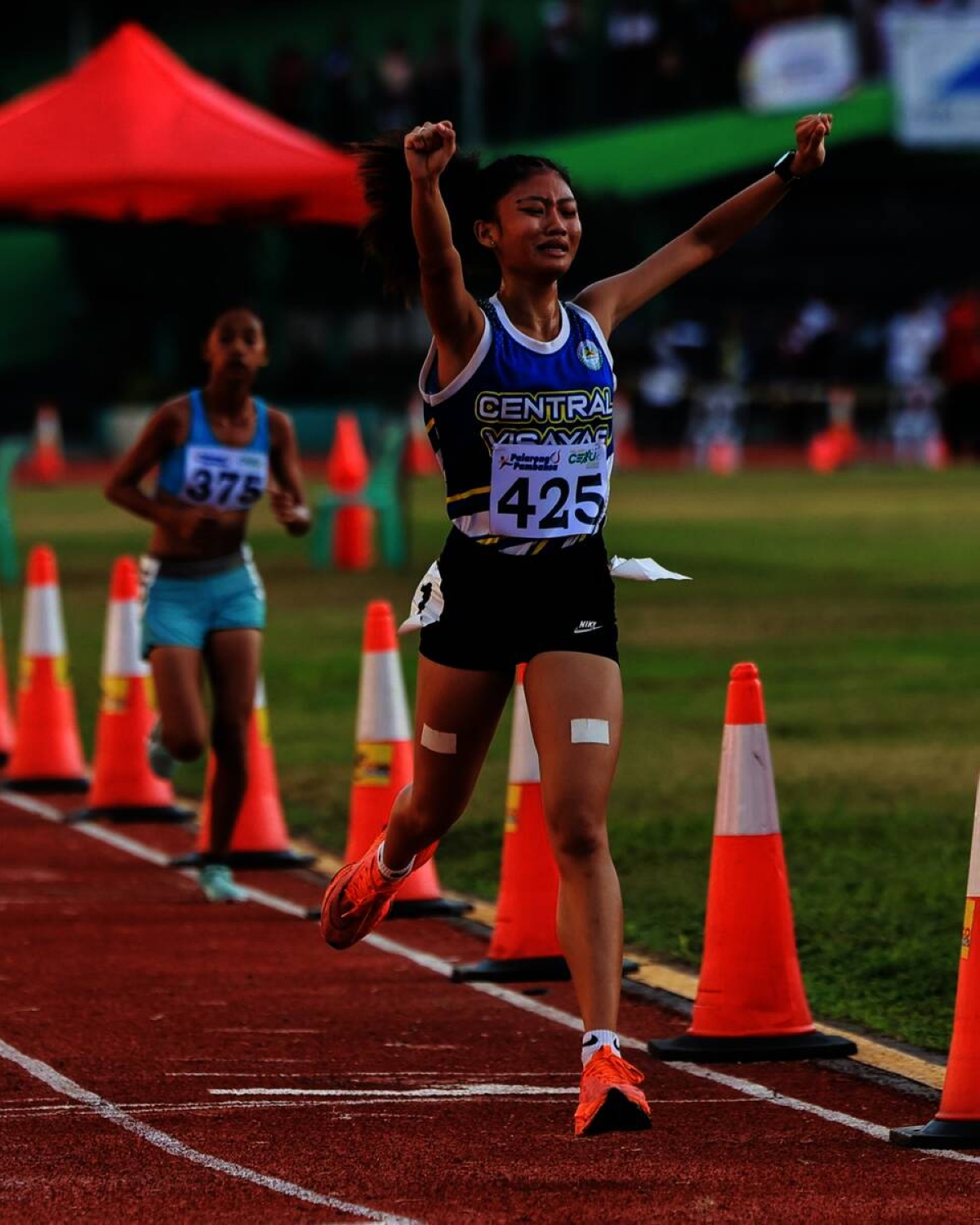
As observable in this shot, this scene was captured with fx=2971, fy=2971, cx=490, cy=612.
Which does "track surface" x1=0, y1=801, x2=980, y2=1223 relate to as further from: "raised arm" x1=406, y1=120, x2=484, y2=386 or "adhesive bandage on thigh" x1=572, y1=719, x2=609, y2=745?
"raised arm" x1=406, y1=120, x2=484, y2=386

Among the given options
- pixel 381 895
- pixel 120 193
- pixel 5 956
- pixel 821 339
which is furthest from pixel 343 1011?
pixel 821 339

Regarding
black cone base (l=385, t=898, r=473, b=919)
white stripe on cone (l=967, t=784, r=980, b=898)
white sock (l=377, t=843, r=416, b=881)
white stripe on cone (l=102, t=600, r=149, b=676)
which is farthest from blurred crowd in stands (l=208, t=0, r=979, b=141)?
white stripe on cone (l=967, t=784, r=980, b=898)

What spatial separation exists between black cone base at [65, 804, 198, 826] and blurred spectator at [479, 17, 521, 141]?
39911 millimetres

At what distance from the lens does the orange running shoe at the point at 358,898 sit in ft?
25.1

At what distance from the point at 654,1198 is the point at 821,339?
42.7m

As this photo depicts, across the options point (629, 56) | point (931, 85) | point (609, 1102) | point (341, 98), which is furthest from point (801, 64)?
point (609, 1102)

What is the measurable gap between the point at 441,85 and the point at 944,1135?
45.8 m

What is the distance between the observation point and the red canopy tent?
21.1m

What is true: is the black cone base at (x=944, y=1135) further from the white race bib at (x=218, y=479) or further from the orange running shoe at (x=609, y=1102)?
the white race bib at (x=218, y=479)

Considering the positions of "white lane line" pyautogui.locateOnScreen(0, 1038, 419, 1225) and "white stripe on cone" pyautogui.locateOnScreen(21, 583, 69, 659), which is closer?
"white lane line" pyautogui.locateOnScreen(0, 1038, 419, 1225)

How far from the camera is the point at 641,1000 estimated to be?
8.54m

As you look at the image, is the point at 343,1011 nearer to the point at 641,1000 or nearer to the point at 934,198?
the point at 641,1000

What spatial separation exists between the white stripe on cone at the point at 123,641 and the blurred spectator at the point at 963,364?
28704 millimetres

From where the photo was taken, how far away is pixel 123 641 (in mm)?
12461
